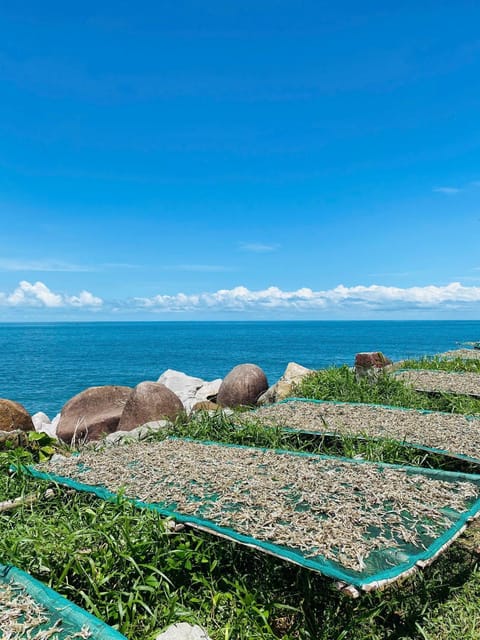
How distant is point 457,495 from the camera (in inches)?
148

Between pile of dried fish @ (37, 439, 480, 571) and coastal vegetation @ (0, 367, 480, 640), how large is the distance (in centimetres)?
25

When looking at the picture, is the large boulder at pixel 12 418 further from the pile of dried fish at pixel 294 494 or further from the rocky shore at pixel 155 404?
the pile of dried fish at pixel 294 494

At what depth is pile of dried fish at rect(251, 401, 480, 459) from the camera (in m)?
5.58

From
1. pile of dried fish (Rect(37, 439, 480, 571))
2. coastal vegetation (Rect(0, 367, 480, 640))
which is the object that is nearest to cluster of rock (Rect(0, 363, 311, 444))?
pile of dried fish (Rect(37, 439, 480, 571))

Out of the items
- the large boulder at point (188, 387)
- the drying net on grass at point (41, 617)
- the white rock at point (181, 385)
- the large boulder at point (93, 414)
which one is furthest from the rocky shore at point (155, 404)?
the white rock at point (181, 385)

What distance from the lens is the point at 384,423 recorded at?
6.38m

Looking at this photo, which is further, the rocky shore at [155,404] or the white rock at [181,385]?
the white rock at [181,385]

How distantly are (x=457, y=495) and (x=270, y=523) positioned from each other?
1.57 m

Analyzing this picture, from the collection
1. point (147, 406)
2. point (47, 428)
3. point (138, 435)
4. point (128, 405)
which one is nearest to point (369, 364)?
point (147, 406)

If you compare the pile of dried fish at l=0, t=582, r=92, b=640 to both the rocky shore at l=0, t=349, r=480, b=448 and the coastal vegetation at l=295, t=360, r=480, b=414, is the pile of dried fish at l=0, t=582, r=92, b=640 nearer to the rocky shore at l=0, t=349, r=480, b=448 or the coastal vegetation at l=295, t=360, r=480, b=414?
the rocky shore at l=0, t=349, r=480, b=448

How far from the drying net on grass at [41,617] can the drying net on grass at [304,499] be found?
101 centimetres

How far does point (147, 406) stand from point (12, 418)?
94.7 inches

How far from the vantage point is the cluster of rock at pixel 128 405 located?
7.49 m

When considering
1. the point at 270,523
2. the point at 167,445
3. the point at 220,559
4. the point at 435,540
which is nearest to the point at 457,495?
the point at 435,540
